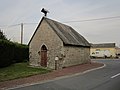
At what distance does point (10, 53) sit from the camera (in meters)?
29.5

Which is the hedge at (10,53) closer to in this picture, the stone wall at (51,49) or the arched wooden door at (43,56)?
the stone wall at (51,49)

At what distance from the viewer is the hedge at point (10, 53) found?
27.1m

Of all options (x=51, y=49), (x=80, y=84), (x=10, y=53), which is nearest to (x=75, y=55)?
(x=51, y=49)

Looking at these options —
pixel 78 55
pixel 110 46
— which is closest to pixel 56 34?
pixel 78 55

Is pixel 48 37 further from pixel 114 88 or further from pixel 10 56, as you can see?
pixel 114 88

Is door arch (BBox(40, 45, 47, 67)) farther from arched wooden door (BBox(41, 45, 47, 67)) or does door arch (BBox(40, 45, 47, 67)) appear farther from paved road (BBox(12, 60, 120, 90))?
paved road (BBox(12, 60, 120, 90))

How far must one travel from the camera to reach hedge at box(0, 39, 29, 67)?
27141 mm

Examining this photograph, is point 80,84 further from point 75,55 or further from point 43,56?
point 75,55

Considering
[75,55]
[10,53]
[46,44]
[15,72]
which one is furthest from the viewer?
[75,55]

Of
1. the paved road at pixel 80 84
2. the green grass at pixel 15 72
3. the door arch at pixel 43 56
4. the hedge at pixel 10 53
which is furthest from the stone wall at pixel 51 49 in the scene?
the paved road at pixel 80 84

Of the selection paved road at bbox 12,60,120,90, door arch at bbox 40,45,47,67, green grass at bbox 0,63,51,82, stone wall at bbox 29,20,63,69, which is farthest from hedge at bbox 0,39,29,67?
paved road at bbox 12,60,120,90

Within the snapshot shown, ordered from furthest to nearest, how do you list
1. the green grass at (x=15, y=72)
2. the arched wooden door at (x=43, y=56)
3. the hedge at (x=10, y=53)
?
the arched wooden door at (x=43, y=56) → the hedge at (x=10, y=53) → the green grass at (x=15, y=72)

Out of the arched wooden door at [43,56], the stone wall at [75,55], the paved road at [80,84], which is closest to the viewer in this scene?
the paved road at [80,84]

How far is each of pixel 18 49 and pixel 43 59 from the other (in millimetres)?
6018
